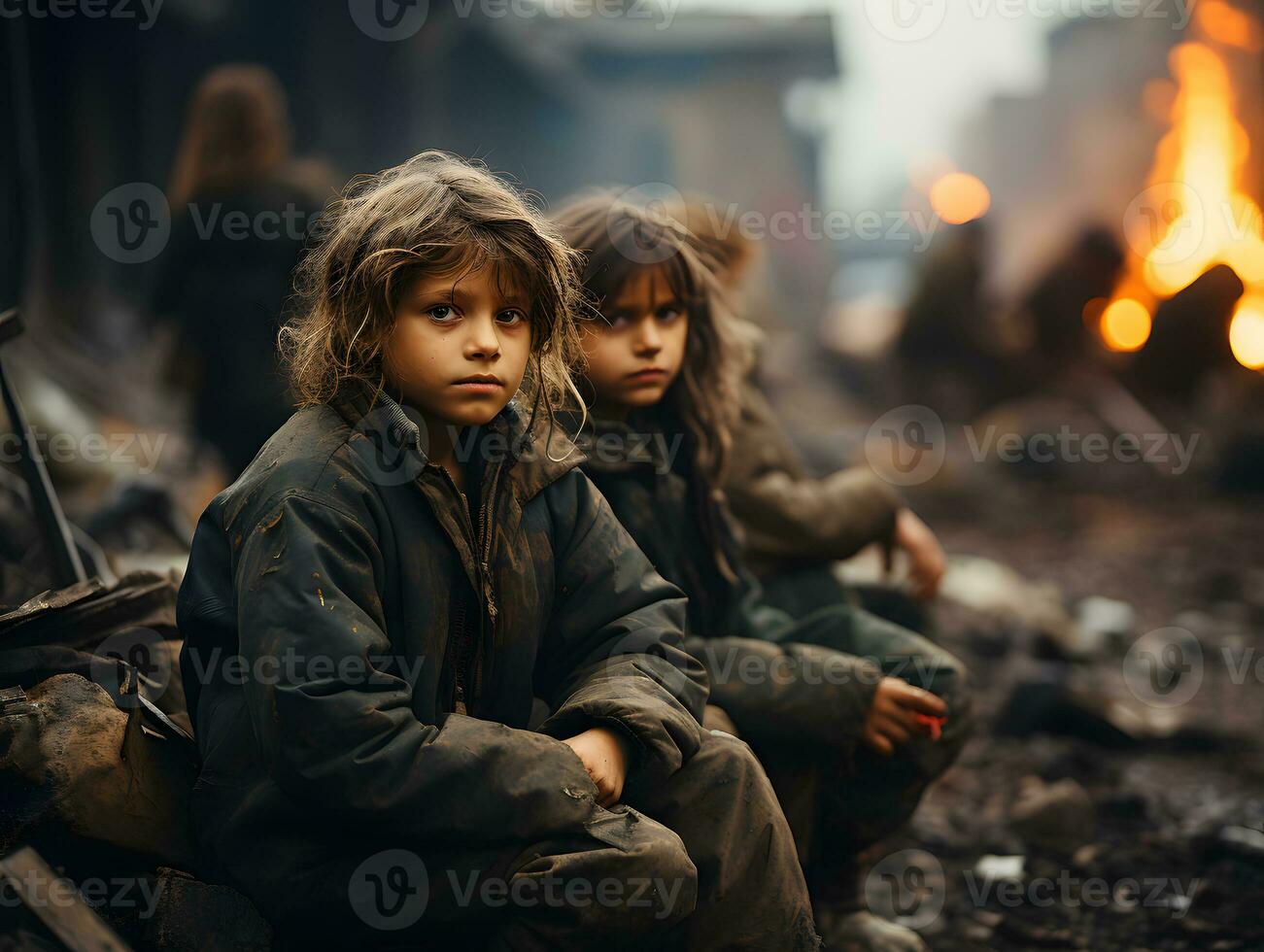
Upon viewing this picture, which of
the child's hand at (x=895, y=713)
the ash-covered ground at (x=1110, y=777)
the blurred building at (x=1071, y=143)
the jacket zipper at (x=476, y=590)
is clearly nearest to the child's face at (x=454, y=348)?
the jacket zipper at (x=476, y=590)

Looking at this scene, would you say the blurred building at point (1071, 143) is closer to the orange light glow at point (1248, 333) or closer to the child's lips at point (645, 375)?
the orange light glow at point (1248, 333)

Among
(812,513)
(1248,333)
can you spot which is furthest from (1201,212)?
(812,513)

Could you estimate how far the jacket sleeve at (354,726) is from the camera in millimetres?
1919

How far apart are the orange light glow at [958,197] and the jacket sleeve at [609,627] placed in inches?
597

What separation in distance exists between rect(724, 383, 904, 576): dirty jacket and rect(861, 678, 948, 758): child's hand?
744 millimetres

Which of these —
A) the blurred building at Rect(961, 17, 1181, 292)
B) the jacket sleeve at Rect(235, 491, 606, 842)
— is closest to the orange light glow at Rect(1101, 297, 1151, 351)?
the blurred building at Rect(961, 17, 1181, 292)

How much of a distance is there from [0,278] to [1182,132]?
1326 cm

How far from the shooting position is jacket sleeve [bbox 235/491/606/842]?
6.30 feet

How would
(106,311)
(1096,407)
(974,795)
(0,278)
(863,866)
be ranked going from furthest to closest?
1. (1096,407)
2. (106,311)
3. (0,278)
4. (974,795)
5. (863,866)

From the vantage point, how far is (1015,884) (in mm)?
3730

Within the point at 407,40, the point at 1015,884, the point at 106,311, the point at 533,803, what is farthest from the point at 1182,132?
the point at 533,803

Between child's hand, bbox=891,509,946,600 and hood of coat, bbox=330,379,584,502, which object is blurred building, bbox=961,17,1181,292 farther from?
hood of coat, bbox=330,379,584,502

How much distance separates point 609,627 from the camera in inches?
93.0

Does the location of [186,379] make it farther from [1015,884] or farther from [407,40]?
[407,40]
